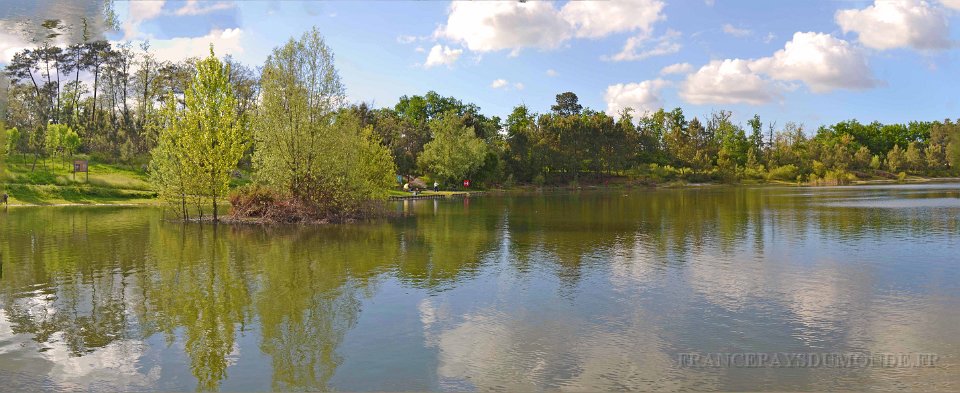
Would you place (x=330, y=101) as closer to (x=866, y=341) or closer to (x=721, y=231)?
(x=721, y=231)

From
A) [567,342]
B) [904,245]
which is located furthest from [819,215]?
[567,342]

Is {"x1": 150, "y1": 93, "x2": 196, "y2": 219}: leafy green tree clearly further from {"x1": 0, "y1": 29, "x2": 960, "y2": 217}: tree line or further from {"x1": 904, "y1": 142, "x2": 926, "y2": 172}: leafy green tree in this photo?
{"x1": 904, "y1": 142, "x2": 926, "y2": 172}: leafy green tree

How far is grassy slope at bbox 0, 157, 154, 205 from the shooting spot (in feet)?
200

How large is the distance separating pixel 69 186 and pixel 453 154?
50218 millimetres

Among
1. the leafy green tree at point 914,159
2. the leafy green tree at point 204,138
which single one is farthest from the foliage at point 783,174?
the leafy green tree at point 204,138

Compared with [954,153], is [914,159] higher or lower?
lower

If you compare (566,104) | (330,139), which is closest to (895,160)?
(566,104)

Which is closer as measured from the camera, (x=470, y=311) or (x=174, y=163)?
(x=470, y=311)

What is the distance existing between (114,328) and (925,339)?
711 inches

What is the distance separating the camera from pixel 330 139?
43.6m

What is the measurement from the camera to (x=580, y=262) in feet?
77.9

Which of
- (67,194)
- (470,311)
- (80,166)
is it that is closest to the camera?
(470,311)

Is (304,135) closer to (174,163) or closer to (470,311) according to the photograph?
(174,163)

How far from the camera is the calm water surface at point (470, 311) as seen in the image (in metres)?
11.1
